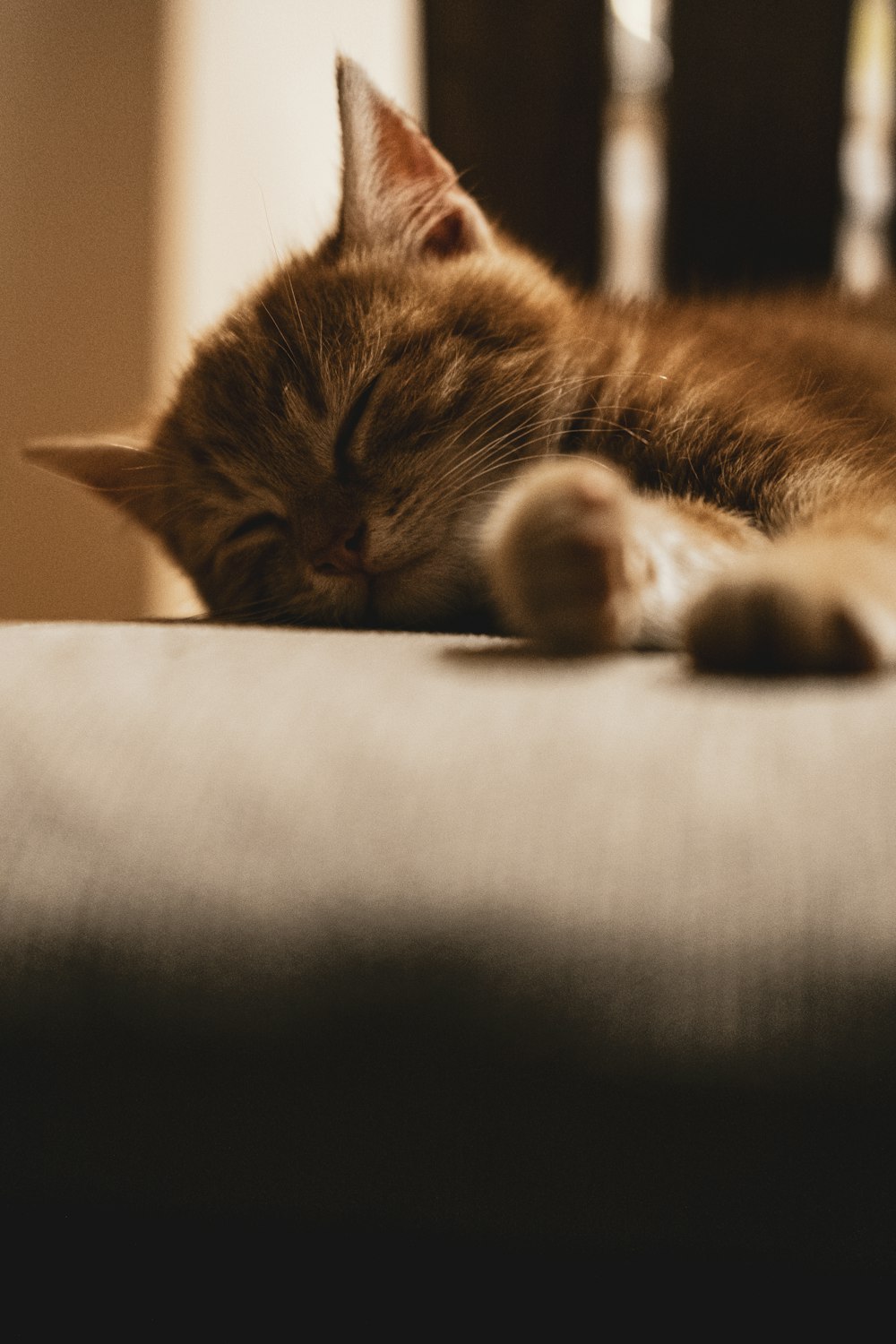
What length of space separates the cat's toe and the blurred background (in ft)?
3.30

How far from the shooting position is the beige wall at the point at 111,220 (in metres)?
1.37

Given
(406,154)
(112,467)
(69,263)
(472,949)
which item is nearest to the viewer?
(472,949)

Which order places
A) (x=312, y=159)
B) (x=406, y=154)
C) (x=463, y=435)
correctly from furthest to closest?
1. (x=312, y=159)
2. (x=406, y=154)
3. (x=463, y=435)

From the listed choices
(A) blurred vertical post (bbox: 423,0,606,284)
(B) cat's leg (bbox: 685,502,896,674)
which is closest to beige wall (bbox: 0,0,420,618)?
(A) blurred vertical post (bbox: 423,0,606,284)

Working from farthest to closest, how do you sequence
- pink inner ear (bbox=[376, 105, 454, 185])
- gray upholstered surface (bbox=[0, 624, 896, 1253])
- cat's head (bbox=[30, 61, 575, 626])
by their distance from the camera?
pink inner ear (bbox=[376, 105, 454, 185]), cat's head (bbox=[30, 61, 575, 626]), gray upholstered surface (bbox=[0, 624, 896, 1253])

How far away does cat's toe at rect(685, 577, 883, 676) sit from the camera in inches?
23.8

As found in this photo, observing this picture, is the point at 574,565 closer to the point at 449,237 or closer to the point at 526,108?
the point at 449,237

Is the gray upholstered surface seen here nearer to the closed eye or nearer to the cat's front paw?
the cat's front paw

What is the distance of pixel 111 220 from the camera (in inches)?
59.1

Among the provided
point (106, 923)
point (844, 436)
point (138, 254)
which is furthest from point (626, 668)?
point (138, 254)

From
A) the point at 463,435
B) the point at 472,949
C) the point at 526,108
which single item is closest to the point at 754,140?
the point at 526,108

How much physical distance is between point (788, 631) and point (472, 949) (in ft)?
0.93

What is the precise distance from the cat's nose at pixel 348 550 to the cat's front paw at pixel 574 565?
13.1 inches

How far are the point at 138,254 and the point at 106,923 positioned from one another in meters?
1.32
